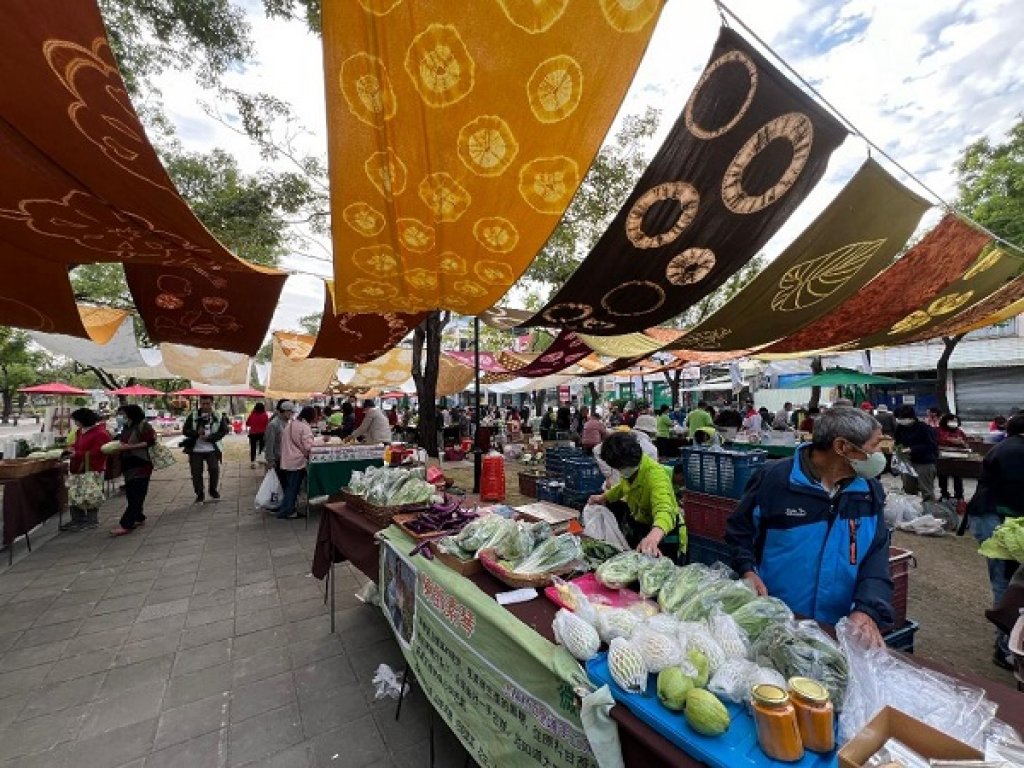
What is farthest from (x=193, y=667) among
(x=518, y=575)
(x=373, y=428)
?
(x=373, y=428)

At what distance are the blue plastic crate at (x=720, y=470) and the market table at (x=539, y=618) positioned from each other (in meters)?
2.78

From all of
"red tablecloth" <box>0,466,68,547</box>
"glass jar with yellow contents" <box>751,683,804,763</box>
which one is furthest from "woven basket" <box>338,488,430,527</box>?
"red tablecloth" <box>0,466,68,547</box>

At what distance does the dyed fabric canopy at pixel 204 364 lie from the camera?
10.3 metres

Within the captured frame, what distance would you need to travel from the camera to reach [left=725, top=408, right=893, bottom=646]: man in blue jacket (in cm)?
200

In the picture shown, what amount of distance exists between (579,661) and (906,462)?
9516 millimetres

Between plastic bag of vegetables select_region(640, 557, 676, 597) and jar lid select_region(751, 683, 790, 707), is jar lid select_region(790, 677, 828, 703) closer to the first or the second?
jar lid select_region(751, 683, 790, 707)

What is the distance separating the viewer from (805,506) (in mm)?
2129

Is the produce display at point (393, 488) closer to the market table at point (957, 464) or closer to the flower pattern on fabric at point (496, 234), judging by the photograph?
the flower pattern on fabric at point (496, 234)

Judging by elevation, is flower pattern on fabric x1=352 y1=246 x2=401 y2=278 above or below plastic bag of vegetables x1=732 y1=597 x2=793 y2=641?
above

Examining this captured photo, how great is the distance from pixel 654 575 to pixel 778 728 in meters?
0.91

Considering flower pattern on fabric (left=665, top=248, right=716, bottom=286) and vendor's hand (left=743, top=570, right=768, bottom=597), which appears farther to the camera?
flower pattern on fabric (left=665, top=248, right=716, bottom=286)

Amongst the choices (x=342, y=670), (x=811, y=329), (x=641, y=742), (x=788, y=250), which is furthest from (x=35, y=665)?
(x=811, y=329)

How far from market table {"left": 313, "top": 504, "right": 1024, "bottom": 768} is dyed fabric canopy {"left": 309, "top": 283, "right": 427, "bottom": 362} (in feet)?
10.1

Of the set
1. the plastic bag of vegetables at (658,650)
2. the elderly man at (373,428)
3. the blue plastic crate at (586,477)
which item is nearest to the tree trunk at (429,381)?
the elderly man at (373,428)
